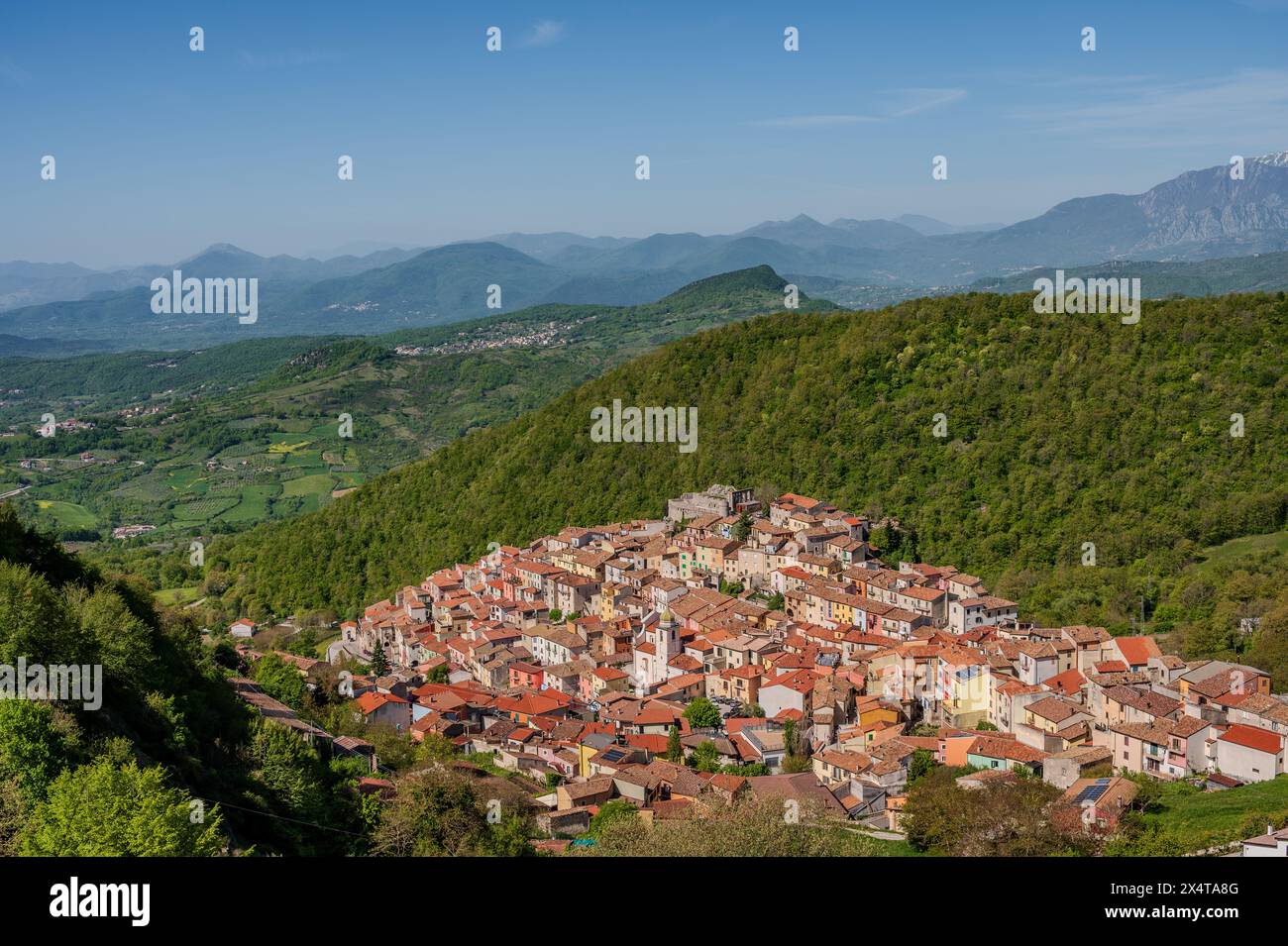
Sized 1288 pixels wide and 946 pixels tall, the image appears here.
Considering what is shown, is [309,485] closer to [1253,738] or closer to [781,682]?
[781,682]

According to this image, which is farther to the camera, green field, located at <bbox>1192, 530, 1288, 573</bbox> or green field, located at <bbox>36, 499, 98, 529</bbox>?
green field, located at <bbox>36, 499, 98, 529</bbox>

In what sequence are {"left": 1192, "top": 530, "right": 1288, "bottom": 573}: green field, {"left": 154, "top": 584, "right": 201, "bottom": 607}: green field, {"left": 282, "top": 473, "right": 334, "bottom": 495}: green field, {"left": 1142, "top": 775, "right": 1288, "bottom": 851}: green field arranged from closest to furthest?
1. {"left": 1142, "top": 775, "right": 1288, "bottom": 851}: green field
2. {"left": 1192, "top": 530, "right": 1288, "bottom": 573}: green field
3. {"left": 154, "top": 584, "right": 201, "bottom": 607}: green field
4. {"left": 282, "top": 473, "right": 334, "bottom": 495}: green field

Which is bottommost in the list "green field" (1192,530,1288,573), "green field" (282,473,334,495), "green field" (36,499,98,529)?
"green field" (36,499,98,529)

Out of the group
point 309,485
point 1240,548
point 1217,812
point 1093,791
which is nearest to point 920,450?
point 1240,548

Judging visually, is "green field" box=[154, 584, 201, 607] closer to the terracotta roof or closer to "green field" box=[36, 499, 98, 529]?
"green field" box=[36, 499, 98, 529]

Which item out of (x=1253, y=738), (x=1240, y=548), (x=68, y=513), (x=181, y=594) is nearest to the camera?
(x=1253, y=738)

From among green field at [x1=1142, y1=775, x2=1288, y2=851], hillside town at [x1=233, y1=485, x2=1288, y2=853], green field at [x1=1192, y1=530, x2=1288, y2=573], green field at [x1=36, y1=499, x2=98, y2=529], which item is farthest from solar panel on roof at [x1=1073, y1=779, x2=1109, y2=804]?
green field at [x1=36, y1=499, x2=98, y2=529]

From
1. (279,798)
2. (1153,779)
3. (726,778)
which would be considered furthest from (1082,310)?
(279,798)
